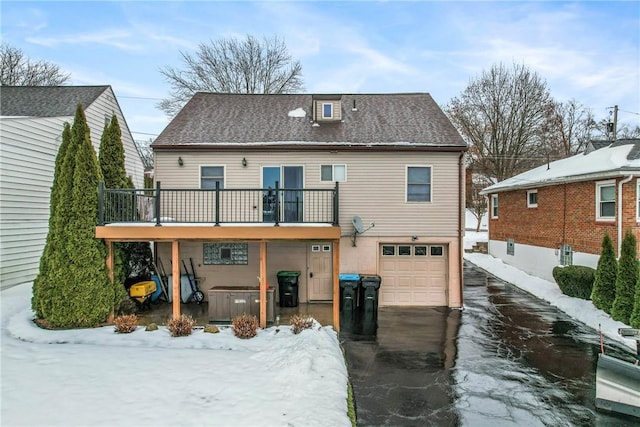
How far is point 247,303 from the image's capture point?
29.9ft

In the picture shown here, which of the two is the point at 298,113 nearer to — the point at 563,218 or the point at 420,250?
the point at 420,250

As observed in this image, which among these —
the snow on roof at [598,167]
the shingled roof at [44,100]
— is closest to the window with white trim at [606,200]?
the snow on roof at [598,167]

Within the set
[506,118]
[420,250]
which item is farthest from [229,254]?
[506,118]

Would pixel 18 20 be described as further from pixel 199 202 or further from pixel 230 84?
pixel 230 84

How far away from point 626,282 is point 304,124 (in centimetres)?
1029

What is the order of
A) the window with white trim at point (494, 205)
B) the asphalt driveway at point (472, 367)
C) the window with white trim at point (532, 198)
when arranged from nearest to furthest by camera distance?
the asphalt driveway at point (472, 367), the window with white trim at point (532, 198), the window with white trim at point (494, 205)

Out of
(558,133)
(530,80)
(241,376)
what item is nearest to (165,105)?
(241,376)

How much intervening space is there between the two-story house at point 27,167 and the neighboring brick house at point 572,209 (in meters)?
18.0

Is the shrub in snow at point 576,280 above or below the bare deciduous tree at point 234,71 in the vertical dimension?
below

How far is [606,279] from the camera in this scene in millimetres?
10570

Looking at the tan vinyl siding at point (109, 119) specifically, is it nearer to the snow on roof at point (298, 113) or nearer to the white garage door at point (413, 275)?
the snow on roof at point (298, 113)

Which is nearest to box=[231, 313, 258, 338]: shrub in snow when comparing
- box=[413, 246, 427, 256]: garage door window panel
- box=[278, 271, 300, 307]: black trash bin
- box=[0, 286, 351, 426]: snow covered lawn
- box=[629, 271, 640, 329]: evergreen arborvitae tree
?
box=[0, 286, 351, 426]: snow covered lawn

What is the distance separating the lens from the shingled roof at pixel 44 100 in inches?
497

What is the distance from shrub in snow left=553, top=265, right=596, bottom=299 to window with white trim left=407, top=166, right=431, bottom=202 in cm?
554
